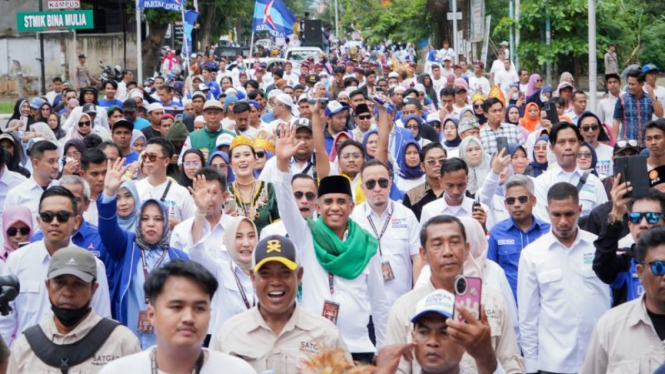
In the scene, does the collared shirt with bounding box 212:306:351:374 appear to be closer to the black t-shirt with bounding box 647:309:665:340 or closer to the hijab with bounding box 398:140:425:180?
the black t-shirt with bounding box 647:309:665:340

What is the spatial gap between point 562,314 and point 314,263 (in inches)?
67.0

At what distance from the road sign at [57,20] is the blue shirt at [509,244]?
61.7 feet

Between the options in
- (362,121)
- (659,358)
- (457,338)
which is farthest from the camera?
(362,121)

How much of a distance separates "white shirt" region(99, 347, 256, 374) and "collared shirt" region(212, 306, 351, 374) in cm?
111

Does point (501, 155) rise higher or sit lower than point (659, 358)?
higher

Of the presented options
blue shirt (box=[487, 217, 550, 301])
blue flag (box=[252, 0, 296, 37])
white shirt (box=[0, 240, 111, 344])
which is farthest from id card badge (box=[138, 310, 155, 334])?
blue flag (box=[252, 0, 296, 37])

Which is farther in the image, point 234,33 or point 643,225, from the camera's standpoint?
point 234,33

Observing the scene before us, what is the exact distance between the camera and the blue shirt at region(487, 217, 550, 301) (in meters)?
9.16

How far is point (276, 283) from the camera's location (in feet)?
20.0

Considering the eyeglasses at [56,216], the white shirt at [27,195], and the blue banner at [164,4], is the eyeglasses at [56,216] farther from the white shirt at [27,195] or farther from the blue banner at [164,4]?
the blue banner at [164,4]

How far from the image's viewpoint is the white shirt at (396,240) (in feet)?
30.1

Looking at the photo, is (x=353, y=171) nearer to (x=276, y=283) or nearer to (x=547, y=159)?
(x=547, y=159)

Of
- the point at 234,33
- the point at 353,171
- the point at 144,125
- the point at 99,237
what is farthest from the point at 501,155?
the point at 234,33

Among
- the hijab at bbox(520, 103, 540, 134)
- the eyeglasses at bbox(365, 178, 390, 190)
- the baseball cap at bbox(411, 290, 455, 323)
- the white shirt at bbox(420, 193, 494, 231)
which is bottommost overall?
the baseball cap at bbox(411, 290, 455, 323)
